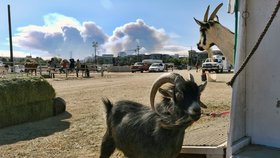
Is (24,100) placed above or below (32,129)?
above

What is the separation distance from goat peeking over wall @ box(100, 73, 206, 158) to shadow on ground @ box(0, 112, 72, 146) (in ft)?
11.6

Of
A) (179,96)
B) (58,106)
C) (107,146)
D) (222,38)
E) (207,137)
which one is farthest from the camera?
(58,106)

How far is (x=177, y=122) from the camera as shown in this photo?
14.3 ft

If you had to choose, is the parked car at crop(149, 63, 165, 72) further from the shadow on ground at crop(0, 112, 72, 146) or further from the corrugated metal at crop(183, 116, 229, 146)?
the corrugated metal at crop(183, 116, 229, 146)

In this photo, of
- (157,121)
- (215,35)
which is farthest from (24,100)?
(157,121)

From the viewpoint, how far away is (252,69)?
177 inches

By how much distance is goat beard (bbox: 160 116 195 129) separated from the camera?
4.22 m

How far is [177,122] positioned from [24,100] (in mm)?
7101

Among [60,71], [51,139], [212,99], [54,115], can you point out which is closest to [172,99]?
[51,139]

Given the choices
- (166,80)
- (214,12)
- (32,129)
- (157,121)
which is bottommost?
(32,129)

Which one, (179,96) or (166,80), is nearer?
(179,96)

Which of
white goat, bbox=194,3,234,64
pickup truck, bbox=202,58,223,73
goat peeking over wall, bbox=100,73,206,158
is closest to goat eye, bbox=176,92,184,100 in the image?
goat peeking over wall, bbox=100,73,206,158

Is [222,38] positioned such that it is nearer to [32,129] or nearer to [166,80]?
[166,80]

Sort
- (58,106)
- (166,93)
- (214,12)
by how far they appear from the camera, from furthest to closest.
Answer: (58,106)
(214,12)
(166,93)
